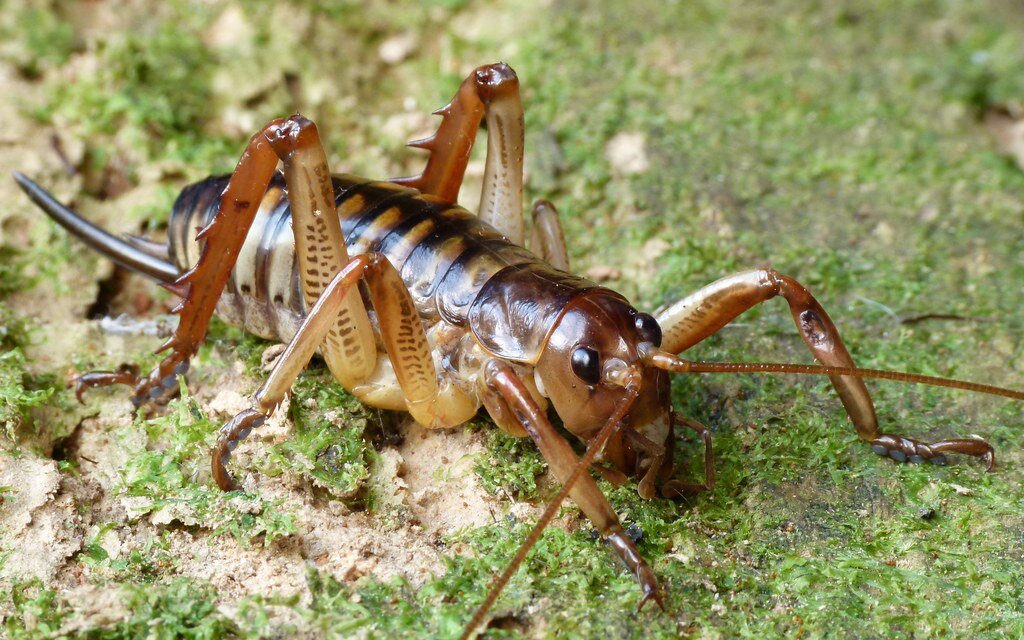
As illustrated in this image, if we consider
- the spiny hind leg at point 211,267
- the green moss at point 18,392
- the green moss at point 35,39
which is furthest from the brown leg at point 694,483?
the green moss at point 35,39

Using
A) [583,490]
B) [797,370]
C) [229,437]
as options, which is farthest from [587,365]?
[229,437]

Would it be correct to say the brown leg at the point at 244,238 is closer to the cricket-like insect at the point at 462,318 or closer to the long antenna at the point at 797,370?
the cricket-like insect at the point at 462,318

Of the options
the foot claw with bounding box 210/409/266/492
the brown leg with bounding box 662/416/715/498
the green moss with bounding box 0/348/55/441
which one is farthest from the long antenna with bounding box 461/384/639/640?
the green moss with bounding box 0/348/55/441

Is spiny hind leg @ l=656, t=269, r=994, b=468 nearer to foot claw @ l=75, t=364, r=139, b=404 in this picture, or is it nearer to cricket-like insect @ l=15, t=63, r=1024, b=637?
cricket-like insect @ l=15, t=63, r=1024, b=637

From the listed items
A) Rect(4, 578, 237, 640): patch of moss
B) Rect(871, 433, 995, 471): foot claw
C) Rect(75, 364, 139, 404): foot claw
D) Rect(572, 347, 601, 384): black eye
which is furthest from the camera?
Rect(75, 364, 139, 404): foot claw

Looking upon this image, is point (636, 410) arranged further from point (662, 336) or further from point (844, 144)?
point (844, 144)

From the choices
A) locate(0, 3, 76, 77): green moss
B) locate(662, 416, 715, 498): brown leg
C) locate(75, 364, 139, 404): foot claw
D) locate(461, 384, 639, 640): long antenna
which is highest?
locate(0, 3, 76, 77): green moss

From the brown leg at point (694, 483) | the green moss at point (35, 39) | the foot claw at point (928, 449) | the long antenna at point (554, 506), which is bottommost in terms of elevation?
the foot claw at point (928, 449)
